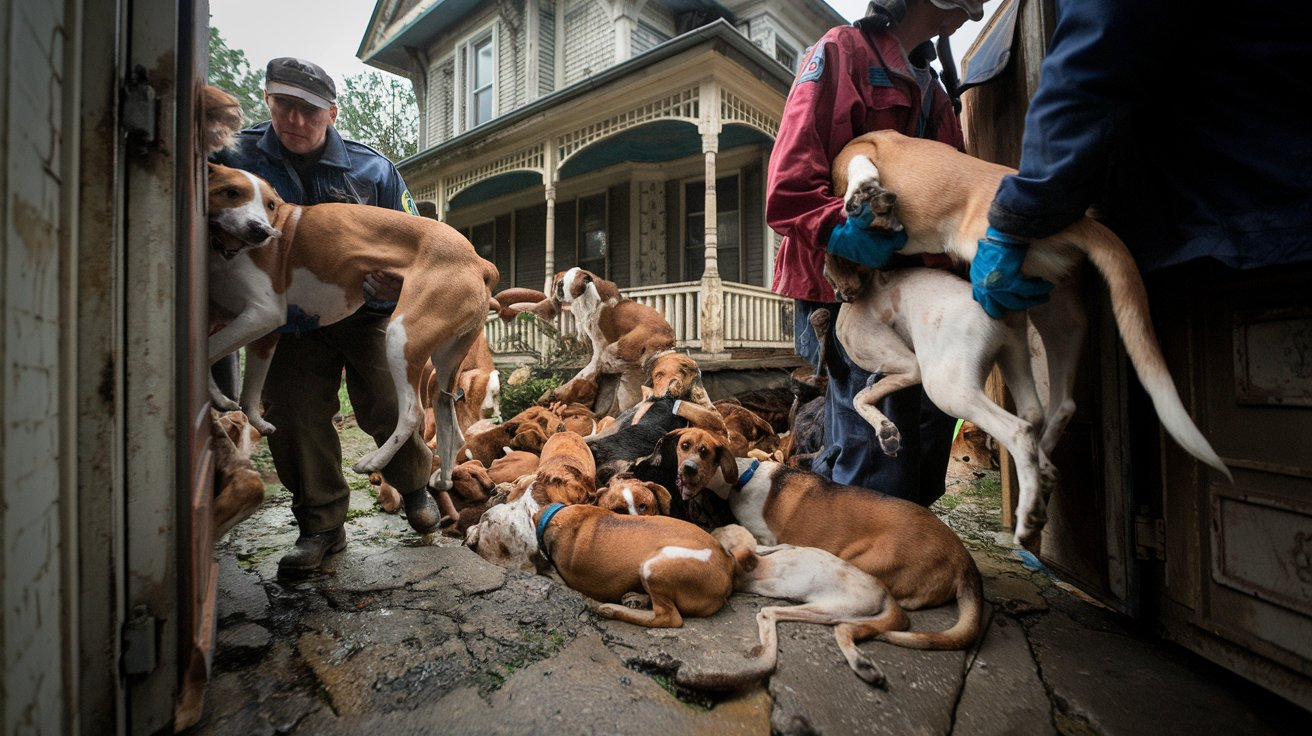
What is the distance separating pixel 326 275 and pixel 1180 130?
2.78 metres

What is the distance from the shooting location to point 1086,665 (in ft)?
5.35

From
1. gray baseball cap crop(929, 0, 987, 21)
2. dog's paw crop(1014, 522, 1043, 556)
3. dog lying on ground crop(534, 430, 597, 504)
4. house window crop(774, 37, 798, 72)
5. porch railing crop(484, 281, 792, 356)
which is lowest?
dog lying on ground crop(534, 430, 597, 504)

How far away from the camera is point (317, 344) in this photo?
100 inches

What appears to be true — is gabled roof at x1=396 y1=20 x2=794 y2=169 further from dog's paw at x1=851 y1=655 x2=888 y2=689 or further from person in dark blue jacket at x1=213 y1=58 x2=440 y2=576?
dog's paw at x1=851 y1=655 x2=888 y2=689

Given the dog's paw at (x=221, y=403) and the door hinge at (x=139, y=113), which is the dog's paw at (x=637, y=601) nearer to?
the dog's paw at (x=221, y=403)

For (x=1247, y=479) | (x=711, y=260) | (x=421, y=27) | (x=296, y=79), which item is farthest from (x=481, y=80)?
(x=1247, y=479)

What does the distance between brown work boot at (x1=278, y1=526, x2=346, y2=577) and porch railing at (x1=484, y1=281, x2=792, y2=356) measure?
16.2 ft

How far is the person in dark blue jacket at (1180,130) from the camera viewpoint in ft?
3.68

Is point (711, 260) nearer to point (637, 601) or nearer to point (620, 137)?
point (620, 137)

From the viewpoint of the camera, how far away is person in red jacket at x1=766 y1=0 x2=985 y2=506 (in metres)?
1.95

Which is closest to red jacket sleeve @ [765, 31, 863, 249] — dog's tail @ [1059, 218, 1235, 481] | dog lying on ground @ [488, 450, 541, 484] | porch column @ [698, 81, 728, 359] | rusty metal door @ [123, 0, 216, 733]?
dog's tail @ [1059, 218, 1235, 481]

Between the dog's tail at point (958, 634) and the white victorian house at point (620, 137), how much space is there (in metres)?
5.75

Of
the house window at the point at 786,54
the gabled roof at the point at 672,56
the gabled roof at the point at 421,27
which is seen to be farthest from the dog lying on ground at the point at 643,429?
the gabled roof at the point at 421,27

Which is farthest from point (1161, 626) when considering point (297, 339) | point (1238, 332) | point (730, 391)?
point (730, 391)
